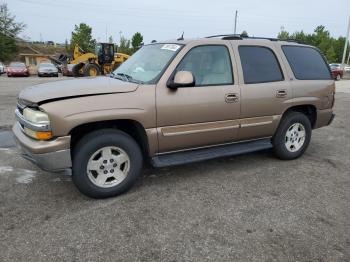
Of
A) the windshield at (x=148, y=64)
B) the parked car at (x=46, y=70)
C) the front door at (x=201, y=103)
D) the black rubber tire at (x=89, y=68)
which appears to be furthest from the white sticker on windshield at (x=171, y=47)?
the parked car at (x=46, y=70)

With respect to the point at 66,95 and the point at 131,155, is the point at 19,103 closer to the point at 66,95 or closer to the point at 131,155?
the point at 66,95

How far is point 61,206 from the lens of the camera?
3.64m

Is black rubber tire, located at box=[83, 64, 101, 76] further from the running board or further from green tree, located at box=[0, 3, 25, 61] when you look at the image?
green tree, located at box=[0, 3, 25, 61]

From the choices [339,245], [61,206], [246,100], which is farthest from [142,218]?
[246,100]

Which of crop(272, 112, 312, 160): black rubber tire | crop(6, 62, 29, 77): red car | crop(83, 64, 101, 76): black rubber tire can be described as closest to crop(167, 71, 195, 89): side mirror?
crop(272, 112, 312, 160): black rubber tire

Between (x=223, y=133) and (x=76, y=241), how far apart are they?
2.36 meters

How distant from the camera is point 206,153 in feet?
14.5

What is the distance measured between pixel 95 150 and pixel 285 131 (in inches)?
118

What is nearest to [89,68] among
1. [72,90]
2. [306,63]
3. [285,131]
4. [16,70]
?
[16,70]

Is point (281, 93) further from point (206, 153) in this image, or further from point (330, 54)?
point (330, 54)

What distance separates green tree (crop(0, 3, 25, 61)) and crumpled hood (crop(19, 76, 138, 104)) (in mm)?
50609

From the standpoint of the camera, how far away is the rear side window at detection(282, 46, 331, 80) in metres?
5.18

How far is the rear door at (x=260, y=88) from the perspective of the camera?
181 inches

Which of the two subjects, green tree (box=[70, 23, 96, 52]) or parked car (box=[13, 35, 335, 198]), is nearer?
parked car (box=[13, 35, 335, 198])
